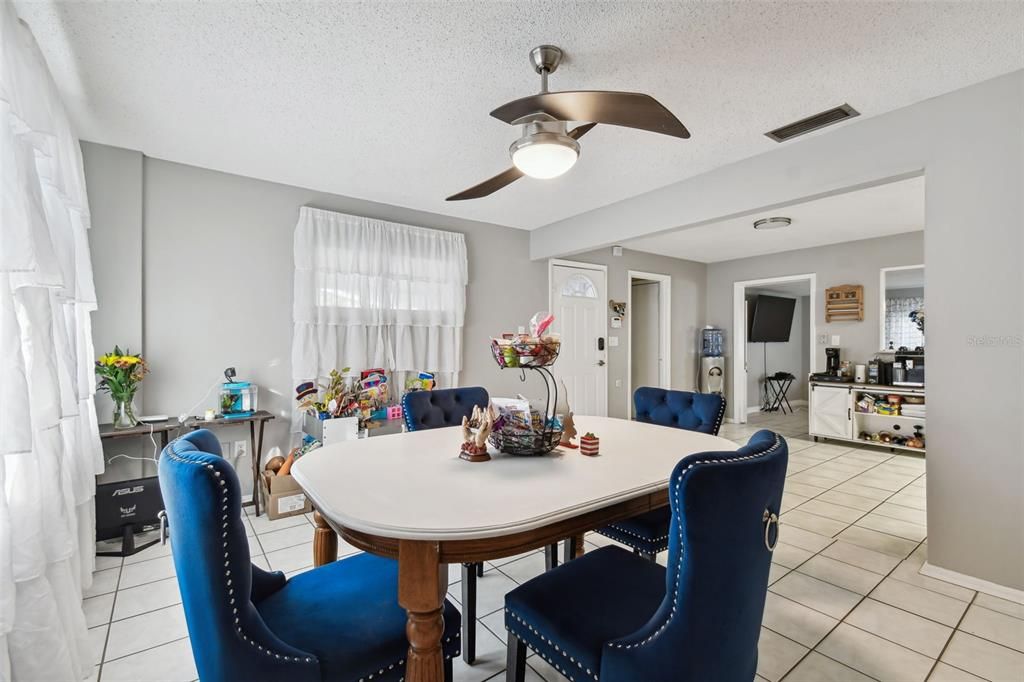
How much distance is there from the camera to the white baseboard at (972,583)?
2170 millimetres

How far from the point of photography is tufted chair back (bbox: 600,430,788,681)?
0.95 metres

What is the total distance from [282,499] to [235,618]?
251cm

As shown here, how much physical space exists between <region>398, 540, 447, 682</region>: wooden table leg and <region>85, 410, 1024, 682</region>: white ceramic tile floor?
73 centimetres

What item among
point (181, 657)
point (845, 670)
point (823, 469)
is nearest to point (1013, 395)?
point (845, 670)

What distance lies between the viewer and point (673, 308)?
675cm

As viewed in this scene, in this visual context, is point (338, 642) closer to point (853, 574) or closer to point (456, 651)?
point (456, 651)

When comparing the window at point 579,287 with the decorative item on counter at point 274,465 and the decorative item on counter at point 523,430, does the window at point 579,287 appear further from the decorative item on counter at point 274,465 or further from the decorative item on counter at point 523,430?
the decorative item on counter at point 523,430

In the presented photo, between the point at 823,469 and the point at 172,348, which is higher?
the point at 172,348

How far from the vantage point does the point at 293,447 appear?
375 cm

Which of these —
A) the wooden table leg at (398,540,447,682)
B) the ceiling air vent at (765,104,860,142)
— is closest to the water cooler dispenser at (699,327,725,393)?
the ceiling air vent at (765,104,860,142)

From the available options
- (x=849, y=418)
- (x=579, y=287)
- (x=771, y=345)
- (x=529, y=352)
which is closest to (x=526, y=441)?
(x=529, y=352)

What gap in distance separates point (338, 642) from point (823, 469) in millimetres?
4762

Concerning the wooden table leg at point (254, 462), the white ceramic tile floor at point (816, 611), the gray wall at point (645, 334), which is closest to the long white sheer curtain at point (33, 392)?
the white ceramic tile floor at point (816, 611)

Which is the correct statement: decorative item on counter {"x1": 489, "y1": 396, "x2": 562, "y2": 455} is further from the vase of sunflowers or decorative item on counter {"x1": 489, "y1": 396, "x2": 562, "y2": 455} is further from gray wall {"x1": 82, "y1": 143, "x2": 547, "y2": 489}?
gray wall {"x1": 82, "y1": 143, "x2": 547, "y2": 489}
